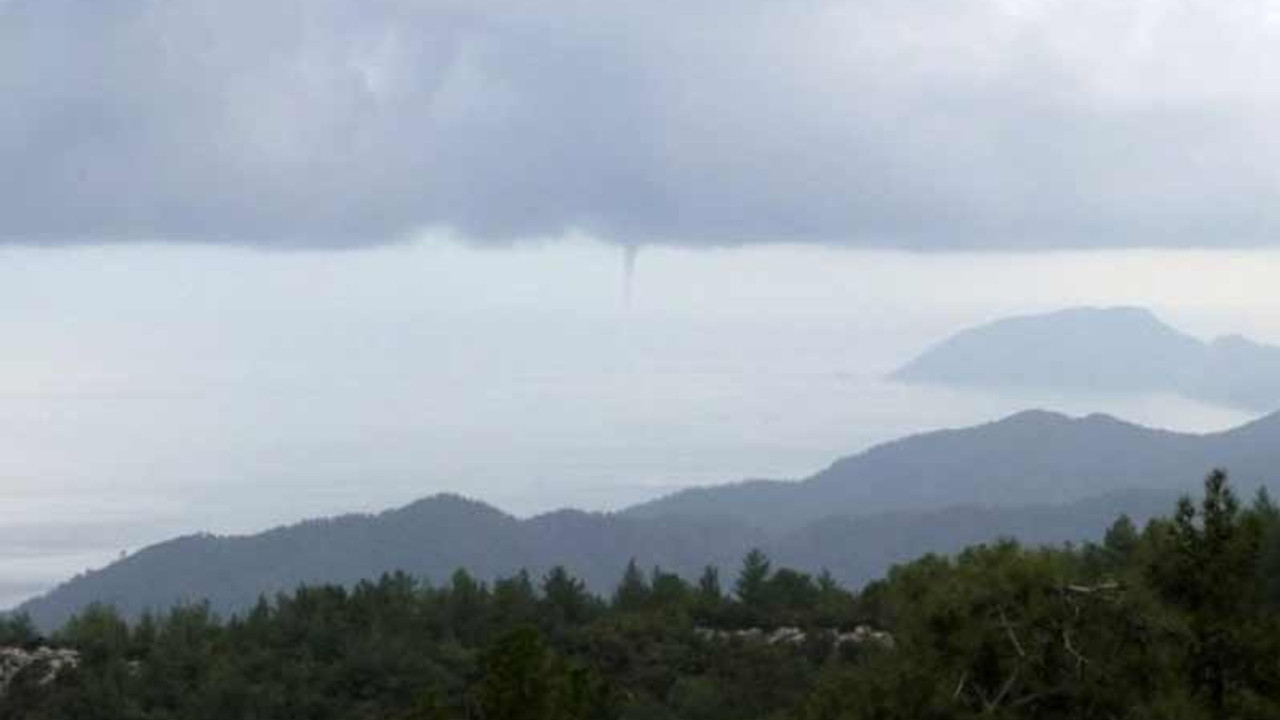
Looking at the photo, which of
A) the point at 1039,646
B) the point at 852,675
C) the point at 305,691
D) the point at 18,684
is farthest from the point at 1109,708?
the point at 18,684

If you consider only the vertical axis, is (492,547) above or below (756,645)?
above

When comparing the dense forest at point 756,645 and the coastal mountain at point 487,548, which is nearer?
the dense forest at point 756,645

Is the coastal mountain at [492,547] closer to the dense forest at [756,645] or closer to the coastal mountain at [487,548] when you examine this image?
the coastal mountain at [487,548]

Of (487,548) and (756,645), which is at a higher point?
(487,548)

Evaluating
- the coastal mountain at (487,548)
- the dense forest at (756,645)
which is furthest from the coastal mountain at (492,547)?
the dense forest at (756,645)

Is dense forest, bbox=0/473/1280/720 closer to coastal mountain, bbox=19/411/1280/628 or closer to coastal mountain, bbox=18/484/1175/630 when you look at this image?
coastal mountain, bbox=19/411/1280/628

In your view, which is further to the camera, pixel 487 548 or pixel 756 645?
pixel 487 548

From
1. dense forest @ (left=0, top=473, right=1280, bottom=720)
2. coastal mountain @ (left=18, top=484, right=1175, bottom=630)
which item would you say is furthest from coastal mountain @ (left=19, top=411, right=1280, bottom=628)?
dense forest @ (left=0, top=473, right=1280, bottom=720)

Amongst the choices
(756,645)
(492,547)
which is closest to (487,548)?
(492,547)

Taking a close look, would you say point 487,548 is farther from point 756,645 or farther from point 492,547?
point 756,645
